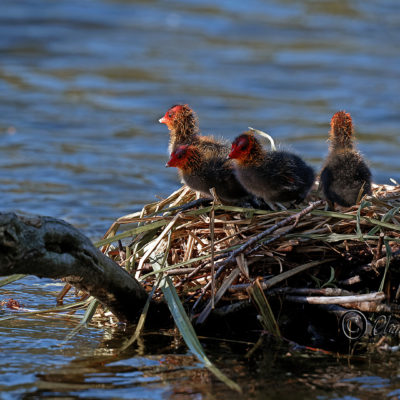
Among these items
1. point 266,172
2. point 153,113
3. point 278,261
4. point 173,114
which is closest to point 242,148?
point 266,172

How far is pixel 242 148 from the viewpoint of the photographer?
5270mm

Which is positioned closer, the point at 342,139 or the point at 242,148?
the point at 242,148

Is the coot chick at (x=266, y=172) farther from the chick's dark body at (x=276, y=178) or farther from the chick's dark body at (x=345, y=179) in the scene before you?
the chick's dark body at (x=345, y=179)

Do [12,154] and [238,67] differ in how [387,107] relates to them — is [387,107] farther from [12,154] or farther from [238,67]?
[12,154]

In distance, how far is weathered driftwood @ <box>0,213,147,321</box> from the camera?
148 inches

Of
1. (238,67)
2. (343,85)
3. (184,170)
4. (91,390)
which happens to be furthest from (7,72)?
(91,390)

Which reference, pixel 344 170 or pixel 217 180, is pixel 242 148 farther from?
pixel 344 170

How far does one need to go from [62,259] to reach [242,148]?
1624 mm

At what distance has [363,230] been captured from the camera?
504cm

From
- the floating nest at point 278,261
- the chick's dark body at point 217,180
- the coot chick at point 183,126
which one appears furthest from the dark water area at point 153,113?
the coot chick at point 183,126

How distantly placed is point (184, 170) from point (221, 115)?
836 centimetres

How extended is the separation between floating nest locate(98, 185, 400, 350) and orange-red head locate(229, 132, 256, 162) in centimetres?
34

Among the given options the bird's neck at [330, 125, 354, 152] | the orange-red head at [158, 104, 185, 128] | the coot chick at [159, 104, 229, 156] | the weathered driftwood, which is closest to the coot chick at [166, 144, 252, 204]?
the coot chick at [159, 104, 229, 156]

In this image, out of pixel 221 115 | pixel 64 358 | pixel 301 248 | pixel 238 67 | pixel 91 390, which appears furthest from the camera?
pixel 238 67
